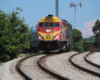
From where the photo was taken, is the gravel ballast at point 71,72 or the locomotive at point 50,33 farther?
the locomotive at point 50,33

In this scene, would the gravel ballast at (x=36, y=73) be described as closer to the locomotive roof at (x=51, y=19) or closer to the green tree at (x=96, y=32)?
the locomotive roof at (x=51, y=19)

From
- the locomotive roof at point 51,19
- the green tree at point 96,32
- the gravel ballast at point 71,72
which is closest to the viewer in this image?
the gravel ballast at point 71,72

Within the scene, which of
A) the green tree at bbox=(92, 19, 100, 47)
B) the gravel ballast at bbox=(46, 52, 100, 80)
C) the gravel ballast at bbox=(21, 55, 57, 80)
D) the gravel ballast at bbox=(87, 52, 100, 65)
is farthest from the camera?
the green tree at bbox=(92, 19, 100, 47)

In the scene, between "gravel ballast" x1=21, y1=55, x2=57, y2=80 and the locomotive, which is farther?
the locomotive

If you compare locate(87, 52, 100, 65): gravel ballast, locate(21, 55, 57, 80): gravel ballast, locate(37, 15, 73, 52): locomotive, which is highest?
locate(37, 15, 73, 52): locomotive

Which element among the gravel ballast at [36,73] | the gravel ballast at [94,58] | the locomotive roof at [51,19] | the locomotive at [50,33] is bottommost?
the gravel ballast at [94,58]

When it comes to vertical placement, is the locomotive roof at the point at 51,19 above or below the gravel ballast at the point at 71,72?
above

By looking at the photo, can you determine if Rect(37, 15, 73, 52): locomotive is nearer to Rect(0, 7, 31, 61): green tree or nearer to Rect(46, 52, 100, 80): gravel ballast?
Rect(0, 7, 31, 61): green tree

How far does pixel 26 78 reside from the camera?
673 cm

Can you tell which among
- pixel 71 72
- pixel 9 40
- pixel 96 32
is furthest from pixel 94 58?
pixel 96 32

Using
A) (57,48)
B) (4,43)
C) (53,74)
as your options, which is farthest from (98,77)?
(4,43)

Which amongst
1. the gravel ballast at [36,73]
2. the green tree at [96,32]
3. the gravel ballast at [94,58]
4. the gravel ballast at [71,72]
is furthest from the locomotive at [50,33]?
the green tree at [96,32]

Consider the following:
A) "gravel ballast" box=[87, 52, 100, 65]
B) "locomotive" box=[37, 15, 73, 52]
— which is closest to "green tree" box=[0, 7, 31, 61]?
"locomotive" box=[37, 15, 73, 52]

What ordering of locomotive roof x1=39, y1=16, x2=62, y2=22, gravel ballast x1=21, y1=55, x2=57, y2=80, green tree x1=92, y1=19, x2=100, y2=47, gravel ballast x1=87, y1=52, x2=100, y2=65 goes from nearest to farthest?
gravel ballast x1=21, y1=55, x2=57, y2=80 → gravel ballast x1=87, y1=52, x2=100, y2=65 → locomotive roof x1=39, y1=16, x2=62, y2=22 → green tree x1=92, y1=19, x2=100, y2=47
